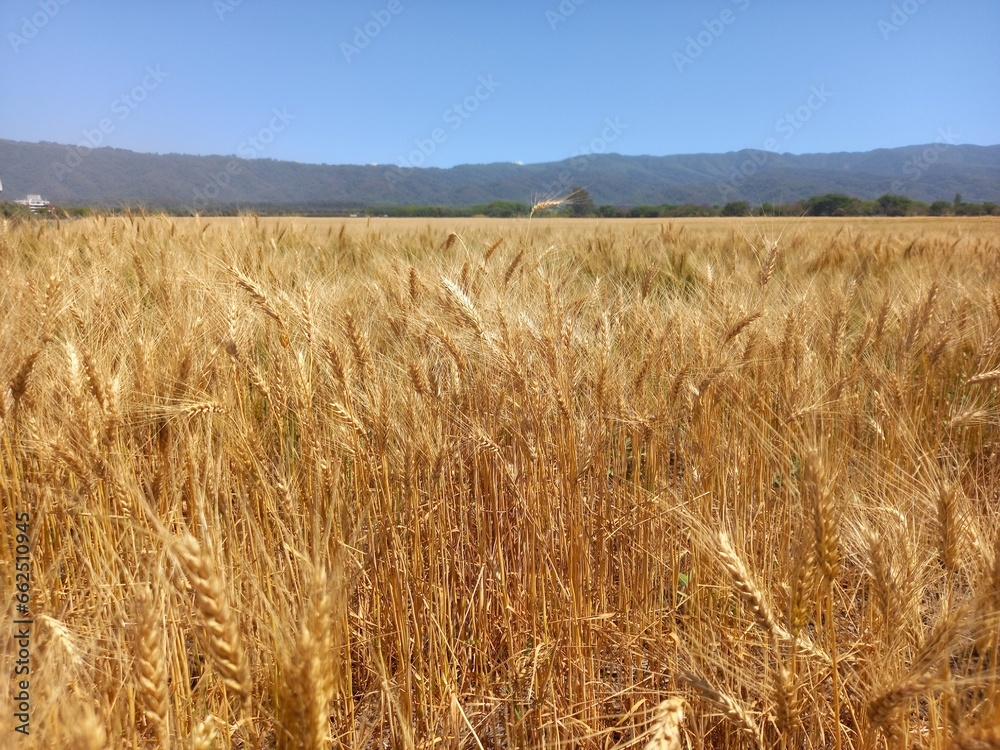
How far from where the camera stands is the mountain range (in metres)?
14.9

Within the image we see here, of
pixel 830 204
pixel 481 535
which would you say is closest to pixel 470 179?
pixel 830 204

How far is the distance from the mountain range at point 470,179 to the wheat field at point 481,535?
48.9 inches

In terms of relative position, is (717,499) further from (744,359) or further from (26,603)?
(26,603)

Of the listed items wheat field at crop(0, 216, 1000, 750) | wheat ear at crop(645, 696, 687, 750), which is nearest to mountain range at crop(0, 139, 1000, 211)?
wheat field at crop(0, 216, 1000, 750)

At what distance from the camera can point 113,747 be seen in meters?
0.90

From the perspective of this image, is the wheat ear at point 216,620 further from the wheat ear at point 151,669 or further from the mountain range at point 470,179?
the mountain range at point 470,179

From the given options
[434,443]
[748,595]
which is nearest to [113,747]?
[434,443]

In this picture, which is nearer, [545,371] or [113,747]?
[113,747]

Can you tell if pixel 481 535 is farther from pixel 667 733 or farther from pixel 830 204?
pixel 830 204

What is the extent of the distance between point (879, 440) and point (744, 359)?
26.7 inches

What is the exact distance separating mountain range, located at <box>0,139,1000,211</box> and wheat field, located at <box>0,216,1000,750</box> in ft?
4.07

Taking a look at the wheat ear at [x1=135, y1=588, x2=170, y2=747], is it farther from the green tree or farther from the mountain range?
the green tree

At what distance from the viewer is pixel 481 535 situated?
1.75m

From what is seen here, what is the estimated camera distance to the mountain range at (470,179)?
1491 centimetres
